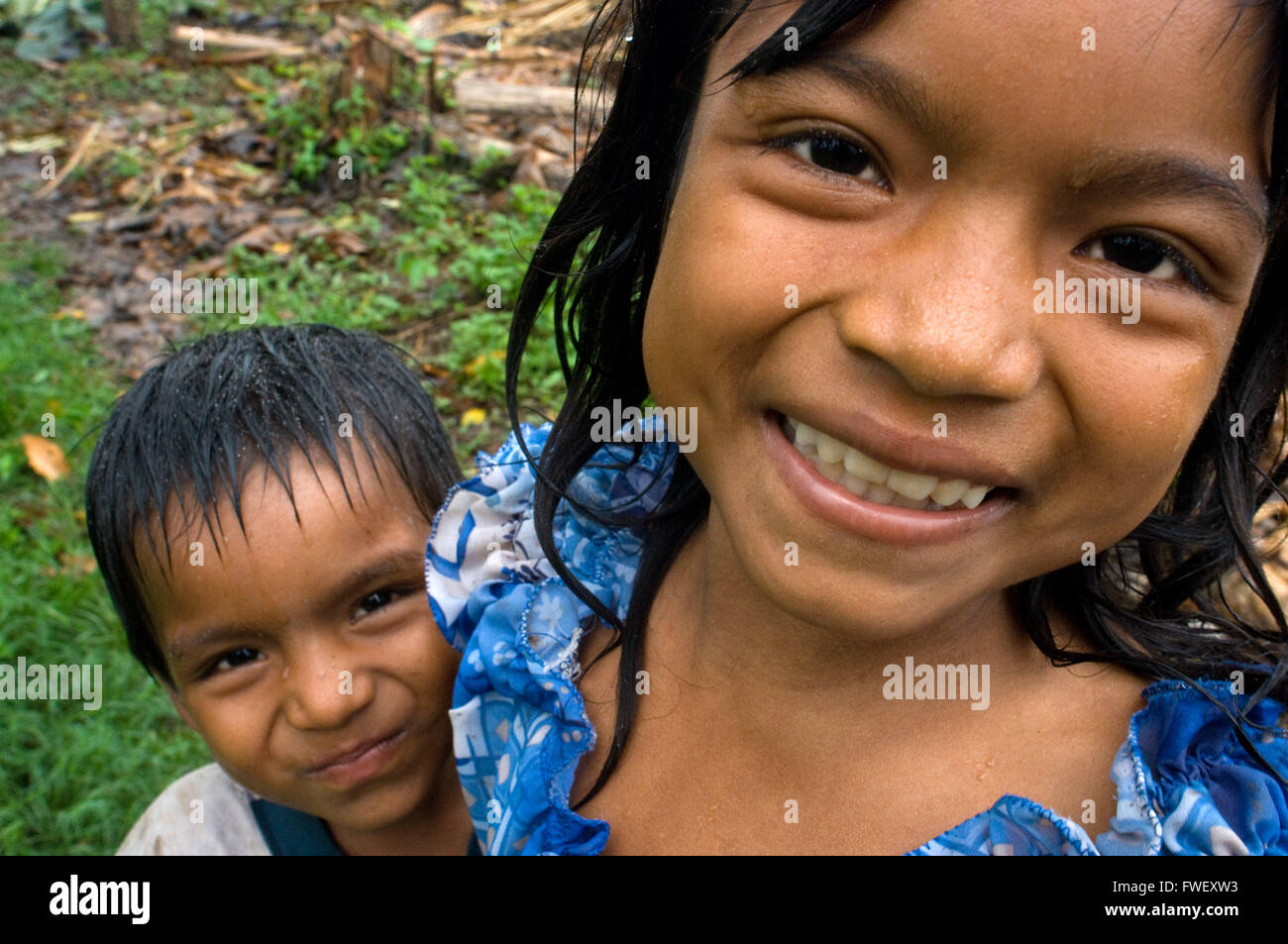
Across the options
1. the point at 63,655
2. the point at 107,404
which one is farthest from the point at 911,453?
the point at 107,404

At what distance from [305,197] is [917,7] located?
17.3ft

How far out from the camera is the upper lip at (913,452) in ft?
3.45

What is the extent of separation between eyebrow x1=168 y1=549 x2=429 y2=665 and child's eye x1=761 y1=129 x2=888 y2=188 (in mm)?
1025

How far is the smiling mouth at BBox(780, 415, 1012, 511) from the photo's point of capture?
109cm

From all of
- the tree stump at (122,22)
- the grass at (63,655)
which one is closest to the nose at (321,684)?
the grass at (63,655)

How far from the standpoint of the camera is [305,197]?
5.70 m

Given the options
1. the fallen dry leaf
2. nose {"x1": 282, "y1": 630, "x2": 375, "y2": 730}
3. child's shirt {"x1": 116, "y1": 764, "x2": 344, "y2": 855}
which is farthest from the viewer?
the fallen dry leaf

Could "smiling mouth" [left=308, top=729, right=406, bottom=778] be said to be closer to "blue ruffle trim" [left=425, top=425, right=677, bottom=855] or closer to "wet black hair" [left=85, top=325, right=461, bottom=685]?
"blue ruffle trim" [left=425, top=425, right=677, bottom=855]

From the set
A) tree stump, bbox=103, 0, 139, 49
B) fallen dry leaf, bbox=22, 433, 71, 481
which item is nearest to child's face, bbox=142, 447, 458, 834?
fallen dry leaf, bbox=22, 433, 71, 481

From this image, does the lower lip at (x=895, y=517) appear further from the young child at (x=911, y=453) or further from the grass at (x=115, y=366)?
the grass at (x=115, y=366)

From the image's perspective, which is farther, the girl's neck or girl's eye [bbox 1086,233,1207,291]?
the girl's neck

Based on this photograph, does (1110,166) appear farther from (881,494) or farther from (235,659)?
(235,659)

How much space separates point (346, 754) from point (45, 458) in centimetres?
285

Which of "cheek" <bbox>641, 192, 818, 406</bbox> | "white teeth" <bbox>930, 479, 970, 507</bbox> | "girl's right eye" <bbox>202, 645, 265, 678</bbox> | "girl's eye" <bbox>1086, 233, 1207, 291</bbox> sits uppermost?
"girl's eye" <bbox>1086, 233, 1207, 291</bbox>
